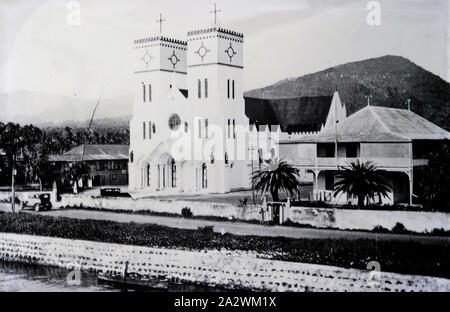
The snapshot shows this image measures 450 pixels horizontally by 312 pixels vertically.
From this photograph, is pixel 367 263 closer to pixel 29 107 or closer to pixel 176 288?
pixel 176 288

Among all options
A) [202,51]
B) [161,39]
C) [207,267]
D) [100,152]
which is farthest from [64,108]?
[207,267]

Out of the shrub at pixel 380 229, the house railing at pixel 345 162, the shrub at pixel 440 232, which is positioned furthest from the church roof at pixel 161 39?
the shrub at pixel 440 232

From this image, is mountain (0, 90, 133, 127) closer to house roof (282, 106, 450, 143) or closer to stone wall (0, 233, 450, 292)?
stone wall (0, 233, 450, 292)

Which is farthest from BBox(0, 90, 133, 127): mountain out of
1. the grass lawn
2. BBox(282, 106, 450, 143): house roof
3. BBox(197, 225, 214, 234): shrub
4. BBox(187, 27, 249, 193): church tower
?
BBox(282, 106, 450, 143): house roof

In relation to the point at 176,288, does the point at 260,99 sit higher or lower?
higher

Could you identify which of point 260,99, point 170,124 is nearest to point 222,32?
point 260,99
